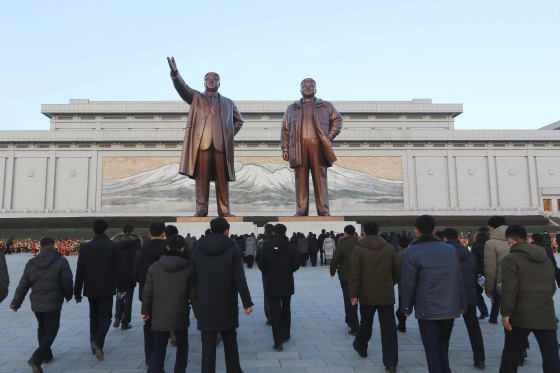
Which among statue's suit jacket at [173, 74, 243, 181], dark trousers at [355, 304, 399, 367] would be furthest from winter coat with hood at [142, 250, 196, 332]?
statue's suit jacket at [173, 74, 243, 181]

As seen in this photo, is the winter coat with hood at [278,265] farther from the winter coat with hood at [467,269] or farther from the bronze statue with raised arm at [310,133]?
the bronze statue with raised arm at [310,133]

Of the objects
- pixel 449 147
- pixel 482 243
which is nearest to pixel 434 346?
pixel 482 243

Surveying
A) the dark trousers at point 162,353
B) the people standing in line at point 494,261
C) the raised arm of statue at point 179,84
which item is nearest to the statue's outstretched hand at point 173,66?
the raised arm of statue at point 179,84

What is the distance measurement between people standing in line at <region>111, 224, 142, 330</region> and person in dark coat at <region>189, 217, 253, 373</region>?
7.04ft

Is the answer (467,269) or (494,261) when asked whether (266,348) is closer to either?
(467,269)

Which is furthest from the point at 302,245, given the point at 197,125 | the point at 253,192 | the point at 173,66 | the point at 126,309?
the point at 253,192

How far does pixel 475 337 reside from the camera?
12.6 feet

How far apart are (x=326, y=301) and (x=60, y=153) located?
118 feet

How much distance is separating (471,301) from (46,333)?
13.8ft

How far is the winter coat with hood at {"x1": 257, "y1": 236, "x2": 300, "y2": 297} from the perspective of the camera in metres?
4.59

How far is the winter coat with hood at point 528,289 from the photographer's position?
3.05 meters

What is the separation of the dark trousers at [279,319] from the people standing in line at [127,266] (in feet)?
6.07

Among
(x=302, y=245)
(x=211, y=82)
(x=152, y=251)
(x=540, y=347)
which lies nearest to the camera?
(x=540, y=347)

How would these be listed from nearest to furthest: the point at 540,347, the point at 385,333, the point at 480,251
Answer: the point at 540,347, the point at 385,333, the point at 480,251
